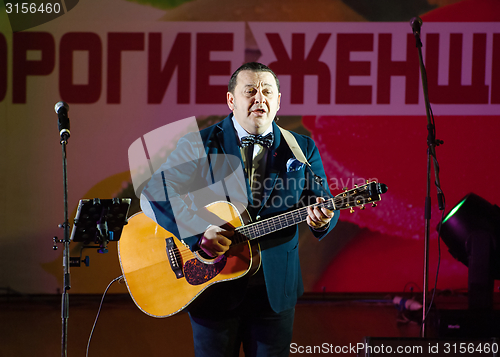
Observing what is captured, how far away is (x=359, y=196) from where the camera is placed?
6.98 feet

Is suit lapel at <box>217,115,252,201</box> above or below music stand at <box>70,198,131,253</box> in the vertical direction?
above

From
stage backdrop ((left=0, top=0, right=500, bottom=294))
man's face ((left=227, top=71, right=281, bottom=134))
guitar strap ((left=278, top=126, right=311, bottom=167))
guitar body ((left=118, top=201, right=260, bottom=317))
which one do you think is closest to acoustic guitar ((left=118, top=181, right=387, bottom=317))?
guitar body ((left=118, top=201, right=260, bottom=317))

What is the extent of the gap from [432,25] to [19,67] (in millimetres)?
4584

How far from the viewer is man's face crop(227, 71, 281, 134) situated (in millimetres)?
2084

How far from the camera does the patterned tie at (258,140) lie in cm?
212

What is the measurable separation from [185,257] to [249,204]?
51 centimetres

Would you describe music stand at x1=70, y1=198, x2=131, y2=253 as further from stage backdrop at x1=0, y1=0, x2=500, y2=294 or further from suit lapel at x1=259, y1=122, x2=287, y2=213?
stage backdrop at x1=0, y1=0, x2=500, y2=294

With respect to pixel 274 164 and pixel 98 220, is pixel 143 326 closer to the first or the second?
pixel 98 220

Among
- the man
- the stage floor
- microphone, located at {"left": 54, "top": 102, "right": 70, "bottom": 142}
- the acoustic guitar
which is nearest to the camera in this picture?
the man

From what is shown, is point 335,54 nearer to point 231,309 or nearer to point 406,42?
point 406,42

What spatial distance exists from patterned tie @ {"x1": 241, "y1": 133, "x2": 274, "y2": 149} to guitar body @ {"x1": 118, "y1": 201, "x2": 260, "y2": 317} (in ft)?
1.08

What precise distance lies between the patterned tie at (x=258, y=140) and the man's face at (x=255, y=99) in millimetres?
30

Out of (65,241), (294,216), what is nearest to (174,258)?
(65,241)

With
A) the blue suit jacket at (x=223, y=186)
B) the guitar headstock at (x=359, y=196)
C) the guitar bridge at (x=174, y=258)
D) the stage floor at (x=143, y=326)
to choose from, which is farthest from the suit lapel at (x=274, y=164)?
the stage floor at (x=143, y=326)
